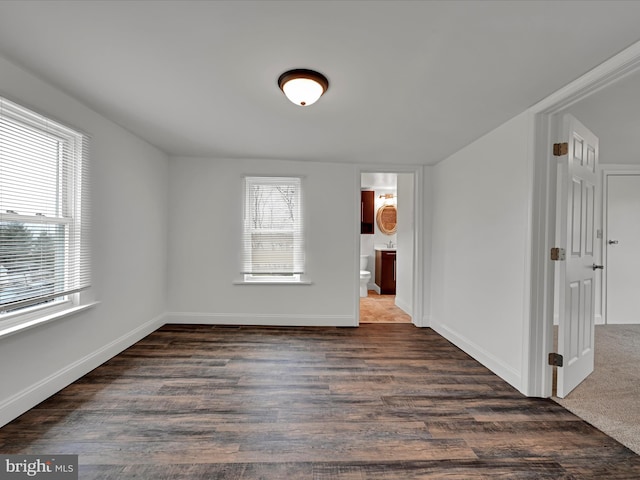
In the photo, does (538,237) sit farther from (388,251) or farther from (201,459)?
(388,251)

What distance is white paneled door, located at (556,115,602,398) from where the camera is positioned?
2.22 metres

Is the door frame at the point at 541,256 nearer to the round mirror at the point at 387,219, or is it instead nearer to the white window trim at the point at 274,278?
the white window trim at the point at 274,278

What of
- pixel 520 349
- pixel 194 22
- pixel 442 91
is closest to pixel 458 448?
pixel 520 349

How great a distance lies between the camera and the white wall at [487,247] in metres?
2.40

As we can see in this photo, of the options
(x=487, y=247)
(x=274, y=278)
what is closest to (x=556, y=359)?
(x=487, y=247)

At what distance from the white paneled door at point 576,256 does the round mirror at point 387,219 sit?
451cm

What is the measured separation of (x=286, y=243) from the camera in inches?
158

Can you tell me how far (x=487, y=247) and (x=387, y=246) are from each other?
13.4 ft

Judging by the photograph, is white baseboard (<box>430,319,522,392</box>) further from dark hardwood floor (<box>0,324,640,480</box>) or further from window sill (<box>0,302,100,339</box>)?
window sill (<box>0,302,100,339</box>)

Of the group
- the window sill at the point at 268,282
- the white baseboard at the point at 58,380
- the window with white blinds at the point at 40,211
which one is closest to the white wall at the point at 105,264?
the white baseboard at the point at 58,380

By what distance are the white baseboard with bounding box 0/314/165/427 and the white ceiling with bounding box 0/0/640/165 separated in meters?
2.08

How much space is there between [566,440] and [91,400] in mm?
3087

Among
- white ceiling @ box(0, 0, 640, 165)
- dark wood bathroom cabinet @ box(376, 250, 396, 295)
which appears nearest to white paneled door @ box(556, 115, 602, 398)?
white ceiling @ box(0, 0, 640, 165)

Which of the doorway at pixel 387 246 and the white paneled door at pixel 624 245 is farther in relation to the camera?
the doorway at pixel 387 246
